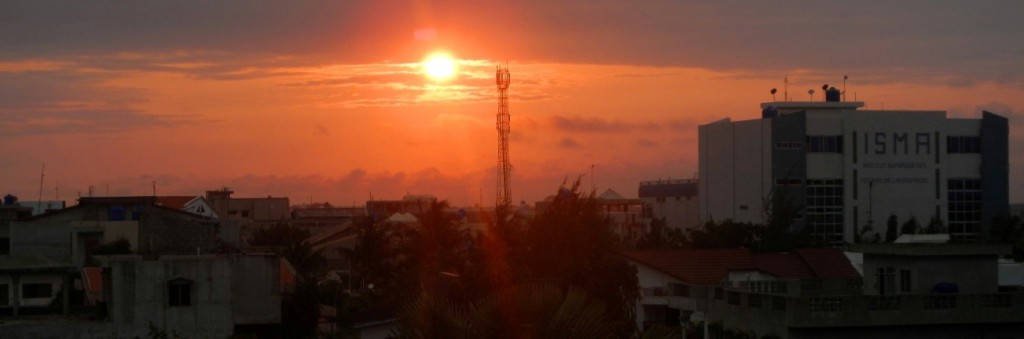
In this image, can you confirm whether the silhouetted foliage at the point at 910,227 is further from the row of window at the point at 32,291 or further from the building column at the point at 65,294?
the building column at the point at 65,294

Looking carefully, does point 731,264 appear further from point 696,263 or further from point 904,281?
point 904,281

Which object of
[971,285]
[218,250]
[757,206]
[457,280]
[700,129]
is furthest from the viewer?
[700,129]

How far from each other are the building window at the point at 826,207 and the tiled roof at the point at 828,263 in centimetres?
4085

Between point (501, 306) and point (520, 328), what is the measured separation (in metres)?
0.29

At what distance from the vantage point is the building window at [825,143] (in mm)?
87500

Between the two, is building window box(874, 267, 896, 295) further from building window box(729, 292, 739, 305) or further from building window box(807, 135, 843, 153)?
building window box(807, 135, 843, 153)

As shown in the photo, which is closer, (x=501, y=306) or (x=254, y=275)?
(x=501, y=306)

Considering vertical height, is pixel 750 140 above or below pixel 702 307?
above

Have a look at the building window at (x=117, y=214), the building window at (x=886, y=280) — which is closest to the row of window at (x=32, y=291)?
the building window at (x=117, y=214)

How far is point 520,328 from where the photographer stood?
11820 mm

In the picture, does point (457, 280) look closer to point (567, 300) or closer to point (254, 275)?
point (254, 275)

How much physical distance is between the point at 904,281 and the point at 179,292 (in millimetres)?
18510

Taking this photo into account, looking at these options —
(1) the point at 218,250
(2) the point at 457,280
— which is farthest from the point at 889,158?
(2) the point at 457,280

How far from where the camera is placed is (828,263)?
43656 millimetres
